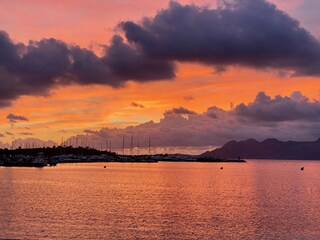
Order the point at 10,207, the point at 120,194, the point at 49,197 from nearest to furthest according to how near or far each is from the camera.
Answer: the point at 10,207 < the point at 49,197 < the point at 120,194

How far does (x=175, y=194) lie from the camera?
118m

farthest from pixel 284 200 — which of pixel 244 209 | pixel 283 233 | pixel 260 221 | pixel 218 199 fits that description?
pixel 283 233

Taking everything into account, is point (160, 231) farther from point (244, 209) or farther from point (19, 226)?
point (244, 209)

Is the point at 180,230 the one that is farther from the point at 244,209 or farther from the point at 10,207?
the point at 10,207

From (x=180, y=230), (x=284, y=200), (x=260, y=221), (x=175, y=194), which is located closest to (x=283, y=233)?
(x=260, y=221)

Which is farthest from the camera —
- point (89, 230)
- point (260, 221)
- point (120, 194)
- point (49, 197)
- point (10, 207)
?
point (120, 194)

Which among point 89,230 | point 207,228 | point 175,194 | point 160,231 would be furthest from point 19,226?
point 175,194

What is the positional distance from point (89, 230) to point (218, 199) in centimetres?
4843

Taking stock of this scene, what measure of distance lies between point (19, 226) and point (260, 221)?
36686mm

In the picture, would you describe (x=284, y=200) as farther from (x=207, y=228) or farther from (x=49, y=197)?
(x=49, y=197)

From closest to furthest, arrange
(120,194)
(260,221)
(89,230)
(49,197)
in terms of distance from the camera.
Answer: (89,230) → (260,221) → (49,197) → (120,194)

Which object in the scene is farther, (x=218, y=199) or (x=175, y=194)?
(x=175, y=194)

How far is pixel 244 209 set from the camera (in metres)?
88.5

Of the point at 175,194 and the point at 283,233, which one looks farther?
the point at 175,194
